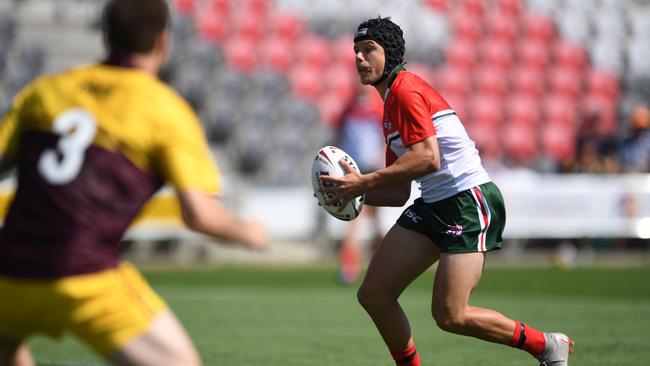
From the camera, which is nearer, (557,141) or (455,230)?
(455,230)

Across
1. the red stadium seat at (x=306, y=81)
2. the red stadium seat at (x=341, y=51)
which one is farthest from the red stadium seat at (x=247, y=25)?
the red stadium seat at (x=341, y=51)

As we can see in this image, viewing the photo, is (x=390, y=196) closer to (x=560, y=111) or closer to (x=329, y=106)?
(x=329, y=106)

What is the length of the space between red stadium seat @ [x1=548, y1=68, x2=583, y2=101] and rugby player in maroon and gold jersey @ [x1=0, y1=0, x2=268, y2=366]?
77.8 feet

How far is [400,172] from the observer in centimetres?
569

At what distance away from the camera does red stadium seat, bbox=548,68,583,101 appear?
26.4 meters

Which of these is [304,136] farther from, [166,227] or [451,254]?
[451,254]

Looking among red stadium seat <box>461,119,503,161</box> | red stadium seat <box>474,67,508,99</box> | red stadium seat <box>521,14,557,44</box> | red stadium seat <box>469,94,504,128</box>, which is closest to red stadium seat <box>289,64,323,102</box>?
red stadium seat <box>461,119,503,161</box>

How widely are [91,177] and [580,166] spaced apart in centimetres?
1890

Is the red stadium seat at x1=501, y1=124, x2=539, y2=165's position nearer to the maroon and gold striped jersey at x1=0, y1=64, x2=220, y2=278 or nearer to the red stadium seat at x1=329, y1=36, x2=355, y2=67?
the red stadium seat at x1=329, y1=36, x2=355, y2=67

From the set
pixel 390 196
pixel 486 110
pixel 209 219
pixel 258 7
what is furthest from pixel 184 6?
pixel 209 219

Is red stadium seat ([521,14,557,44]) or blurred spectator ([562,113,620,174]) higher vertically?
red stadium seat ([521,14,557,44])

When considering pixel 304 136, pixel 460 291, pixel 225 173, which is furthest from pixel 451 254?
pixel 304 136

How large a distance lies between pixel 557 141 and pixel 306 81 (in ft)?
21.8

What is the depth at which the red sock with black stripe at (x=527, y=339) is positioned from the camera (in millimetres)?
6188
